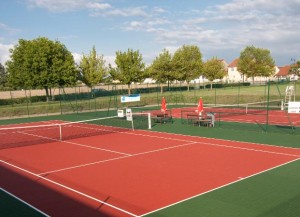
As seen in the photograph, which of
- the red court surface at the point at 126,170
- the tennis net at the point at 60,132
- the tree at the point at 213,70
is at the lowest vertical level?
the tennis net at the point at 60,132

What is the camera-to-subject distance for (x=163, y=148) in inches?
614

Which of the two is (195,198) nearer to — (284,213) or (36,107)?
(284,213)

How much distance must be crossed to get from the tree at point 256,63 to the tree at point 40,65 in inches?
2242

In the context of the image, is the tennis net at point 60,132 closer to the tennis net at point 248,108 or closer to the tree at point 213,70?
the tennis net at point 248,108

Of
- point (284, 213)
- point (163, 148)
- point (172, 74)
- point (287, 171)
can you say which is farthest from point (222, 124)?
point (172, 74)

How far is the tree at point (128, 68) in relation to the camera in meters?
52.7

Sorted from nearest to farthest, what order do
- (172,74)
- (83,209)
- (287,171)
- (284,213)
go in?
(284,213) < (83,209) < (287,171) < (172,74)

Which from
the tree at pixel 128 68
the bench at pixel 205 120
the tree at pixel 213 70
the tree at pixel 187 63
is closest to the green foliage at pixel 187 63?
the tree at pixel 187 63

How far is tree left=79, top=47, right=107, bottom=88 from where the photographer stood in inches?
2237

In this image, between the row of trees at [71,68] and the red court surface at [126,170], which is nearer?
the red court surface at [126,170]

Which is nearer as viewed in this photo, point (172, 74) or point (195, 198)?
point (195, 198)

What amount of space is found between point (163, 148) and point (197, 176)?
4980 millimetres

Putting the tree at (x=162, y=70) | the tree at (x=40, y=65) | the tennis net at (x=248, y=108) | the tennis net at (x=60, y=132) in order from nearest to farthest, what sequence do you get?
the tennis net at (x=60, y=132) → the tennis net at (x=248, y=108) → the tree at (x=40, y=65) → the tree at (x=162, y=70)

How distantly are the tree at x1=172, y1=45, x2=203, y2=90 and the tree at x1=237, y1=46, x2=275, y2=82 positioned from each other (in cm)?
1851
